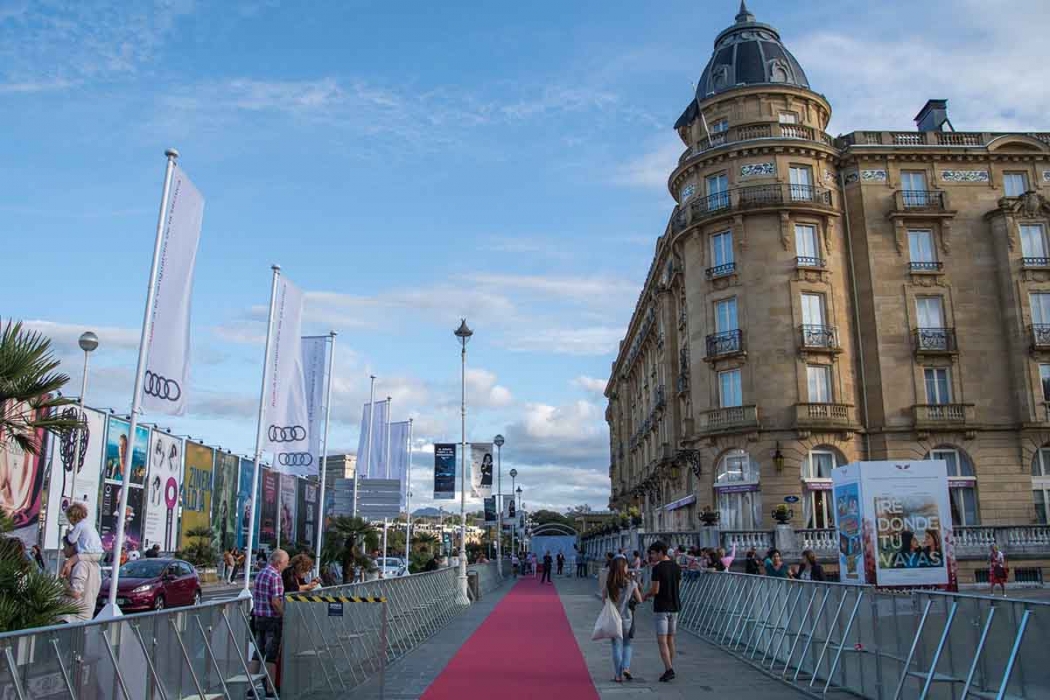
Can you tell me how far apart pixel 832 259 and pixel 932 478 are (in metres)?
23.1

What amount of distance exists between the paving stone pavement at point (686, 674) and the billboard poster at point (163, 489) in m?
42.8

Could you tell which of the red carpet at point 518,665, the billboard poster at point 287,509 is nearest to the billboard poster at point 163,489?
the billboard poster at point 287,509

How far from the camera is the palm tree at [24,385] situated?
7.80 m

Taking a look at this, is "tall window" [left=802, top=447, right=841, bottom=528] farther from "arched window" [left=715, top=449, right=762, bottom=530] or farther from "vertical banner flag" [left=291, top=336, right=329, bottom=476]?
"vertical banner flag" [left=291, top=336, right=329, bottom=476]

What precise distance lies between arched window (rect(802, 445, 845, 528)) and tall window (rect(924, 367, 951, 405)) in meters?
5.22

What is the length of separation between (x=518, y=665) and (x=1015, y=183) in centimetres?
3747

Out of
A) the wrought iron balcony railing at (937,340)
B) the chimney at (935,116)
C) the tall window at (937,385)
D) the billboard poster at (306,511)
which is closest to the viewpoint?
the tall window at (937,385)

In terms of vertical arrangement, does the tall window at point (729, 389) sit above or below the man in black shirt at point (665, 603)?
above

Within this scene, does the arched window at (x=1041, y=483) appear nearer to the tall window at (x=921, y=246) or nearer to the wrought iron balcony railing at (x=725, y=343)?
the tall window at (x=921, y=246)

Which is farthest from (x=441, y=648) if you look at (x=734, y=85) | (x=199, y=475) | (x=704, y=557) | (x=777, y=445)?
(x=199, y=475)

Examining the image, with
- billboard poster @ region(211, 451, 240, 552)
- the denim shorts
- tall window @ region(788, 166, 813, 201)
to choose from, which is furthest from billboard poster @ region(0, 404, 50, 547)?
tall window @ region(788, 166, 813, 201)

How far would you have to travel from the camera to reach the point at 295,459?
1877cm

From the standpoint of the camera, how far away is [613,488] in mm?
90500

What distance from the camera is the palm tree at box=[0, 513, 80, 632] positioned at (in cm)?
693
